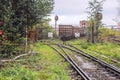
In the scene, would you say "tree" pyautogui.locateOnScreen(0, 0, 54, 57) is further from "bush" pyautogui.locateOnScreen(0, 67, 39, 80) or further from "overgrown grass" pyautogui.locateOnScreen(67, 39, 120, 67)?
"bush" pyautogui.locateOnScreen(0, 67, 39, 80)

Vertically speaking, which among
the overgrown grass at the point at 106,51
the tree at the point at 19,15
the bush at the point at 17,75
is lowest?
the overgrown grass at the point at 106,51

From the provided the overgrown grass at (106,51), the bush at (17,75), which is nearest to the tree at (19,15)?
the overgrown grass at (106,51)

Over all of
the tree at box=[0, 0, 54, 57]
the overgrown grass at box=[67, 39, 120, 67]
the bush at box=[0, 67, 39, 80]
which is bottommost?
the overgrown grass at box=[67, 39, 120, 67]

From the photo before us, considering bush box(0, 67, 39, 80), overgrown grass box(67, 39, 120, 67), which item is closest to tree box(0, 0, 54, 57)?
overgrown grass box(67, 39, 120, 67)

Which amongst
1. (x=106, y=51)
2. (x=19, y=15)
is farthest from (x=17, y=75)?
(x=106, y=51)

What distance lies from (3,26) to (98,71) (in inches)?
264

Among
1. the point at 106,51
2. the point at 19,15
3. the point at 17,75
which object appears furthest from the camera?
the point at 106,51

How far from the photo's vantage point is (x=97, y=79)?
599 inches

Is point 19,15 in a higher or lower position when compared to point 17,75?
higher

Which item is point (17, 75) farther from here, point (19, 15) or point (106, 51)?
point (106, 51)

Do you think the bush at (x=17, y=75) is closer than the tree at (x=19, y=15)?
Yes

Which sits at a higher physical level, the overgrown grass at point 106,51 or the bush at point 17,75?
the bush at point 17,75

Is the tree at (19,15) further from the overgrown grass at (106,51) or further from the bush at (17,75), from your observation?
the bush at (17,75)

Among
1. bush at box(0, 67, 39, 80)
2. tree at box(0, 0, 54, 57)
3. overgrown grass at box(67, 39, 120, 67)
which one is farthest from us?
overgrown grass at box(67, 39, 120, 67)
